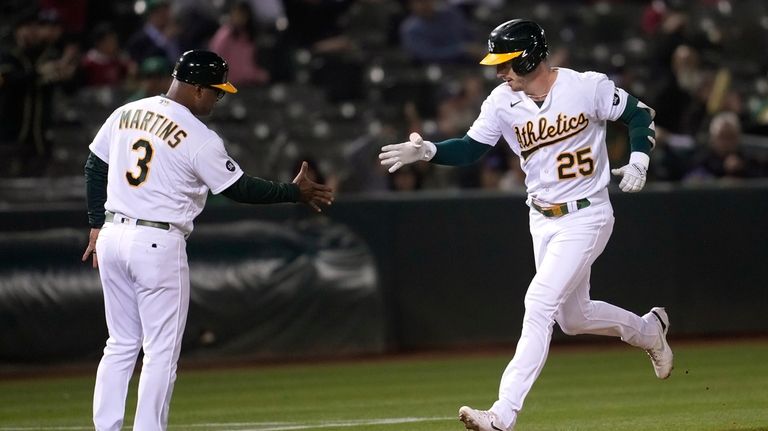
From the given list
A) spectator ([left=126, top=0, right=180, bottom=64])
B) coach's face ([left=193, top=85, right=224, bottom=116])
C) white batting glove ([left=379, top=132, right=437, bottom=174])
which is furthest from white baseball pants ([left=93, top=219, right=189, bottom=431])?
spectator ([left=126, top=0, right=180, bottom=64])

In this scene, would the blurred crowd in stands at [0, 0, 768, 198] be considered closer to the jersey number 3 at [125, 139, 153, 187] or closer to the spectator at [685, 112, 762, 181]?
the spectator at [685, 112, 762, 181]

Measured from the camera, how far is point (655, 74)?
16500 mm

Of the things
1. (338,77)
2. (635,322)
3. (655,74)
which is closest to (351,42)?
(338,77)

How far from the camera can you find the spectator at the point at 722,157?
13547mm

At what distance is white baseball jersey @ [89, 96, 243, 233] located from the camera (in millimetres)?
6184

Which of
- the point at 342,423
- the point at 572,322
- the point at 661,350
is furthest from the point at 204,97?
the point at 661,350

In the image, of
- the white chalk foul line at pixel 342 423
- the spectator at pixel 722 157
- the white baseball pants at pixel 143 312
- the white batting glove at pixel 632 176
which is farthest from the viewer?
the spectator at pixel 722 157

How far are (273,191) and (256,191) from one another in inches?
3.5

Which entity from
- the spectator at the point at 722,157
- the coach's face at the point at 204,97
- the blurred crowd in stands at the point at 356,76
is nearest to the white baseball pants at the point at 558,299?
the coach's face at the point at 204,97

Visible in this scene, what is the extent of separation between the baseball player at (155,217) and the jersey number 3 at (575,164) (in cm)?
150

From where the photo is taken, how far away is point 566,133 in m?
6.74

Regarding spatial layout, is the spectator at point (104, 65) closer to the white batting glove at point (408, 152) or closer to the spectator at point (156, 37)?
the spectator at point (156, 37)

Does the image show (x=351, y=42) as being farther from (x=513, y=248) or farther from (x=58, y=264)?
(x=58, y=264)

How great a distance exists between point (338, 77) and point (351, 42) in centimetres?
81
